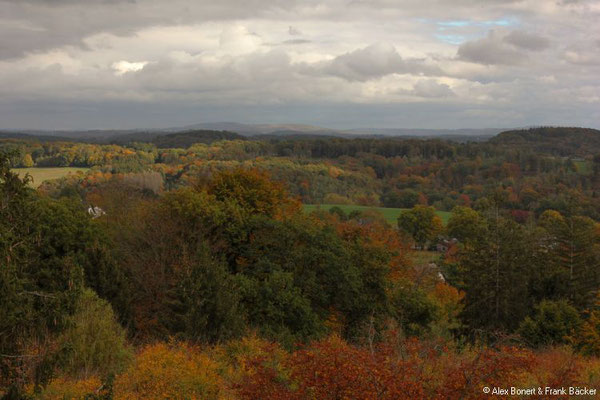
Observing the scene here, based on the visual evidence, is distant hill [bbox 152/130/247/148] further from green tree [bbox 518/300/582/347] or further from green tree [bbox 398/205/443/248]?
green tree [bbox 518/300/582/347]

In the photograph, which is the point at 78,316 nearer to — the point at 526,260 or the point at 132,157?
the point at 526,260

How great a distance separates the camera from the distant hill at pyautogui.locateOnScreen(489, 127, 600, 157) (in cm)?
15438

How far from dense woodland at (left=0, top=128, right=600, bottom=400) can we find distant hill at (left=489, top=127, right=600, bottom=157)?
12893cm

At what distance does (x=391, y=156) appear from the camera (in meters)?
148

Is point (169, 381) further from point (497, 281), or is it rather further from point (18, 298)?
point (497, 281)

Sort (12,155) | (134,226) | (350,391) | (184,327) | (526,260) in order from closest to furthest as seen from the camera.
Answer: (350,391)
(12,155)
(184,327)
(134,226)
(526,260)

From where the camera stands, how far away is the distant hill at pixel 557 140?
154375mm

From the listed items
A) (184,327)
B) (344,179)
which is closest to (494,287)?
(184,327)

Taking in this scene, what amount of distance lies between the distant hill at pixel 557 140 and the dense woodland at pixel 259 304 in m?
129

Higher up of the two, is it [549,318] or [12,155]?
[12,155]

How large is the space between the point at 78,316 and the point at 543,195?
3743 inches

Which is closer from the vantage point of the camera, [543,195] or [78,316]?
[78,316]

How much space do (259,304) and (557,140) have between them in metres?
170

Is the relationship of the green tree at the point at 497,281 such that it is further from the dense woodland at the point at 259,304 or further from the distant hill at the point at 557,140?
the distant hill at the point at 557,140
